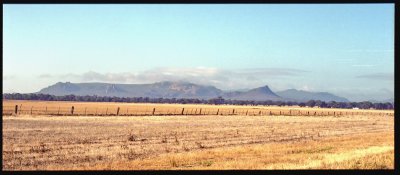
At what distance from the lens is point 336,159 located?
58.2 ft

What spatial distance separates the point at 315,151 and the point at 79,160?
9493mm

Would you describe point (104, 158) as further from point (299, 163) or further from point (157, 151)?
point (299, 163)

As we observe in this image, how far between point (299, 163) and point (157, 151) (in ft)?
21.2

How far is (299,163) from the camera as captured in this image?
16.7m

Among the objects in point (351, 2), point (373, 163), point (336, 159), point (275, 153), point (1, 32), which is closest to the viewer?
point (1, 32)

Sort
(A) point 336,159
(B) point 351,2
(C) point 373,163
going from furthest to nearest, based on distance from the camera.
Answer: (A) point 336,159, (C) point 373,163, (B) point 351,2

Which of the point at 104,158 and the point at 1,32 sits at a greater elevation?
the point at 1,32

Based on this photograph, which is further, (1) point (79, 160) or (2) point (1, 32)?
(1) point (79, 160)

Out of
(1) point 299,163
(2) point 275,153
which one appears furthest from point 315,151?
(1) point 299,163
